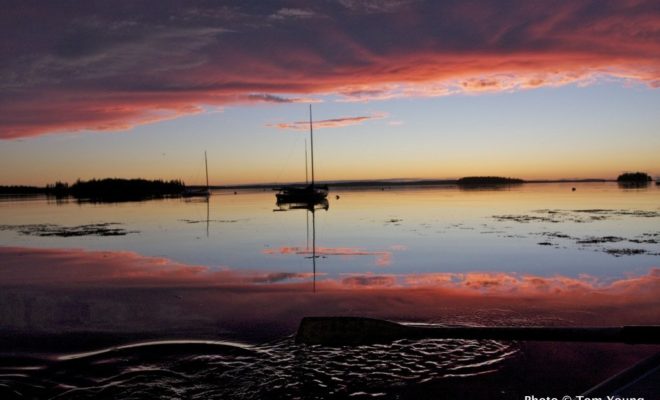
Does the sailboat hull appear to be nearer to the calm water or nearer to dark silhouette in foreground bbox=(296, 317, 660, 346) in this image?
the calm water

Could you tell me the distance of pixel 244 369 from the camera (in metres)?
6.85

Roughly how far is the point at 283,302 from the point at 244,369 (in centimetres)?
394

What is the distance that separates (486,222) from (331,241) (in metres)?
11.4

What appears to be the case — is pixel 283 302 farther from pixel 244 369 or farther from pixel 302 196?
pixel 302 196

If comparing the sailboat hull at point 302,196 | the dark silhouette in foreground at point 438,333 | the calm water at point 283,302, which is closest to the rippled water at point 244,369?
the calm water at point 283,302

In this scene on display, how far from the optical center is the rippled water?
6.16m

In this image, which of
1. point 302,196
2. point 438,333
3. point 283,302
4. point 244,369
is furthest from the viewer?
point 302,196

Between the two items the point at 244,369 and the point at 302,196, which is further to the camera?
the point at 302,196

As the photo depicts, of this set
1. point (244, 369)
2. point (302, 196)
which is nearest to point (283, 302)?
point (244, 369)

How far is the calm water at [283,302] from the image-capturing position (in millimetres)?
6574

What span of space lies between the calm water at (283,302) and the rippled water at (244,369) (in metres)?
0.03

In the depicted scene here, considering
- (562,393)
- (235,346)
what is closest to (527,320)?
(562,393)

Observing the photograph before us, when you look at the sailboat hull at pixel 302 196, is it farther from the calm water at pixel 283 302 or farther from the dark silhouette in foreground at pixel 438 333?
the dark silhouette in foreground at pixel 438 333

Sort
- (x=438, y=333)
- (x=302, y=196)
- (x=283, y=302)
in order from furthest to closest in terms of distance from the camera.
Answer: (x=302, y=196), (x=283, y=302), (x=438, y=333)
